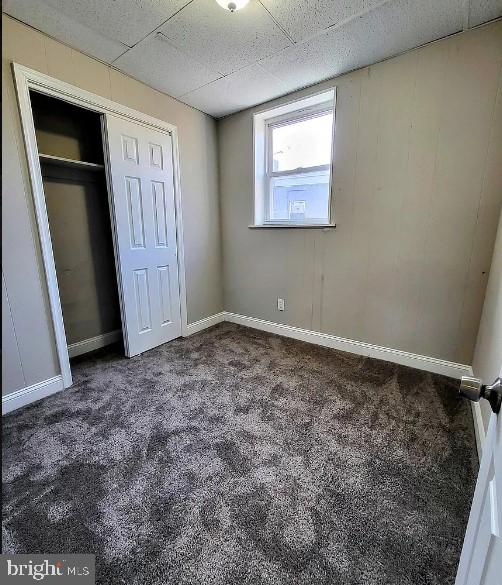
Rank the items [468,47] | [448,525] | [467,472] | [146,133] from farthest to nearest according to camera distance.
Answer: [146,133]
[468,47]
[467,472]
[448,525]

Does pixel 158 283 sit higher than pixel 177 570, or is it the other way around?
pixel 158 283

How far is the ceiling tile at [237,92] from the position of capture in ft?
8.00

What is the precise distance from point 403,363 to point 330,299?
2.63 feet

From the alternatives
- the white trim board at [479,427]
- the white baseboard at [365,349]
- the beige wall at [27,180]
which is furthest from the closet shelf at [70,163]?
the white trim board at [479,427]

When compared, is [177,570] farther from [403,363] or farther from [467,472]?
[403,363]

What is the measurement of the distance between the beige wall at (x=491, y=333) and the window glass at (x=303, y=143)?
1263 mm

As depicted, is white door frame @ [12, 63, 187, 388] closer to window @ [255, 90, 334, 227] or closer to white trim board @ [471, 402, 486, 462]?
window @ [255, 90, 334, 227]

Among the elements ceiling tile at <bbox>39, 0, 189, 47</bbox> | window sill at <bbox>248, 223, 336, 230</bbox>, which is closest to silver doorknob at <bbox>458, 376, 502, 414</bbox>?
window sill at <bbox>248, 223, 336, 230</bbox>

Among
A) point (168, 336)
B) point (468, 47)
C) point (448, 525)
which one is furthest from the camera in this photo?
point (168, 336)

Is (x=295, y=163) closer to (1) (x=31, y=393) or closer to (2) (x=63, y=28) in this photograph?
(2) (x=63, y=28)

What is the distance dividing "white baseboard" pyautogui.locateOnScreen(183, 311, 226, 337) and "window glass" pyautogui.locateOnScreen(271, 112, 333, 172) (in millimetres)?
1743

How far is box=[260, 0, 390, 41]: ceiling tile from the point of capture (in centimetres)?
173

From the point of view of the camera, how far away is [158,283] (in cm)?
291

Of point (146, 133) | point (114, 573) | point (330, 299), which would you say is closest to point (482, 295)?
point (330, 299)
